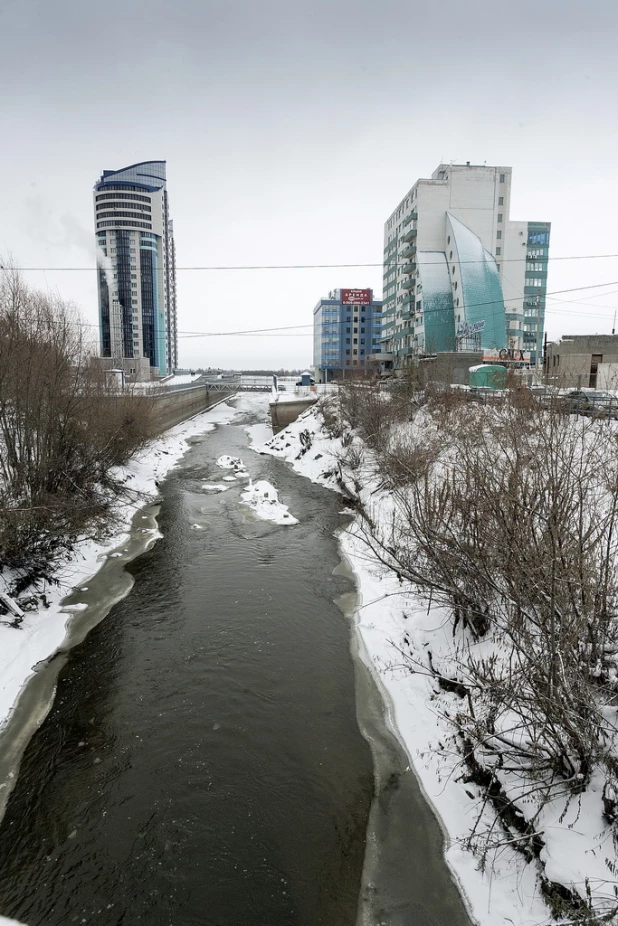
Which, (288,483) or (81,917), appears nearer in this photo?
(81,917)

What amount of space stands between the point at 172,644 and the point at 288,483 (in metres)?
14.6

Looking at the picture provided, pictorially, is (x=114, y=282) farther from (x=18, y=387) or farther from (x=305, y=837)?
(x=305, y=837)

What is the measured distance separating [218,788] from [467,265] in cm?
5128

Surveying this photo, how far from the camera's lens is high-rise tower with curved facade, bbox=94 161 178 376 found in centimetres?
9431

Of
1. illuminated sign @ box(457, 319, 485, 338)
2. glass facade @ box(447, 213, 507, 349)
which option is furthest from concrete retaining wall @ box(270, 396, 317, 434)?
glass facade @ box(447, 213, 507, 349)

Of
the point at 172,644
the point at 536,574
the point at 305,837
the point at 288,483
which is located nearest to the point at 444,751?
the point at 305,837

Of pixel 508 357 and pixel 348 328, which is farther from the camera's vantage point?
pixel 348 328

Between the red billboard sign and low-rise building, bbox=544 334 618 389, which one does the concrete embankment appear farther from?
the red billboard sign

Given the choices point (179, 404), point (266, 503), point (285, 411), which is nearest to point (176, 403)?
point (179, 404)

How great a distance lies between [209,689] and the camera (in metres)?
8.89

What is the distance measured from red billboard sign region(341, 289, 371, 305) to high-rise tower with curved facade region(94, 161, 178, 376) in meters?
34.6

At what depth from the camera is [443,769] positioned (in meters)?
7.20

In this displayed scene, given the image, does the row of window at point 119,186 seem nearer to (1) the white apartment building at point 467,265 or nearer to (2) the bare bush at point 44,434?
(1) the white apartment building at point 467,265

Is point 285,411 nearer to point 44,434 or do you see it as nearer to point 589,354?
point 589,354
